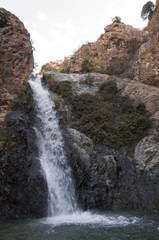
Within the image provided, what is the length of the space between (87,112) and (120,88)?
5.69 metres

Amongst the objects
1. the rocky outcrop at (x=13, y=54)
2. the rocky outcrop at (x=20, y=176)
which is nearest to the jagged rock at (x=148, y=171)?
the rocky outcrop at (x=20, y=176)

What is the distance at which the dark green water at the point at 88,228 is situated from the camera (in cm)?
641

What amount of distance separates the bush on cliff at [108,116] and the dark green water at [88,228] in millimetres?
5445

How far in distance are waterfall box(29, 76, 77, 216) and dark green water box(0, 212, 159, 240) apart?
0.81m

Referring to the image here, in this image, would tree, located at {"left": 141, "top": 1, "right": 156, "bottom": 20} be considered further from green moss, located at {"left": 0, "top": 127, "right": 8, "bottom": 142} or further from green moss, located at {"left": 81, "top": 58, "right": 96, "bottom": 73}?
green moss, located at {"left": 0, "top": 127, "right": 8, "bottom": 142}

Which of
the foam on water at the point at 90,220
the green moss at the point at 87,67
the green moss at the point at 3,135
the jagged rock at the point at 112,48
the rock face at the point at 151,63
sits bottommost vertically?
the foam on water at the point at 90,220

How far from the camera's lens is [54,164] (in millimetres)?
11359

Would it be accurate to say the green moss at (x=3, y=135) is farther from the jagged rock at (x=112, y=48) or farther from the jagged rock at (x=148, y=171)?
the jagged rock at (x=112, y=48)

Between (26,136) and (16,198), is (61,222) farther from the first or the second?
(26,136)

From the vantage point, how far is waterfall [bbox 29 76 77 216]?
32.3ft

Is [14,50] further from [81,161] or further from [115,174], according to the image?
[115,174]

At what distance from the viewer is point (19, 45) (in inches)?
818

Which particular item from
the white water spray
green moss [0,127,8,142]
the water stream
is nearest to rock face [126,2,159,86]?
the white water spray

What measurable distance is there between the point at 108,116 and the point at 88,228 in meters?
9.50
